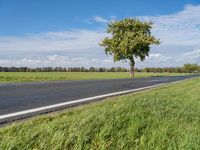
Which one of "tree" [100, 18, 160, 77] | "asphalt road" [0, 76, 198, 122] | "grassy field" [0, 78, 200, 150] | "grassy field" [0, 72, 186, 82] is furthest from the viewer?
"tree" [100, 18, 160, 77]

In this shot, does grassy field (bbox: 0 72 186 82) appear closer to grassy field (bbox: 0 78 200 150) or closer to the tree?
the tree

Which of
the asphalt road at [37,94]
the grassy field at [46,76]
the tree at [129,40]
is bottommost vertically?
the grassy field at [46,76]

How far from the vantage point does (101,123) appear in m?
6.25

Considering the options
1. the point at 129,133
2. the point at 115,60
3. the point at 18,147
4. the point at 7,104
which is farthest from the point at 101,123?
the point at 115,60

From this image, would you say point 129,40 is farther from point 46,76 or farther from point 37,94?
point 37,94

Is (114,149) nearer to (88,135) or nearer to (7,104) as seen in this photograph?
(88,135)

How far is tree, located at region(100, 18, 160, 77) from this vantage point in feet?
162

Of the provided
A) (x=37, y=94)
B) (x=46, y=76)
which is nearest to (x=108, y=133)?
(x=37, y=94)

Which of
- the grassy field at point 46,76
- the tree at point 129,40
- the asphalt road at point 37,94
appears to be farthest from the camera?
the tree at point 129,40

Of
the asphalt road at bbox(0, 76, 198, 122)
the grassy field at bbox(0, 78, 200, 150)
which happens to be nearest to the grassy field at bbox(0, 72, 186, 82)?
the asphalt road at bbox(0, 76, 198, 122)

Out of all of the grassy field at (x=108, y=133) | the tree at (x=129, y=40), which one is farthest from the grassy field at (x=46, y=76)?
the grassy field at (x=108, y=133)

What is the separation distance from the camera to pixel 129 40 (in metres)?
49.4

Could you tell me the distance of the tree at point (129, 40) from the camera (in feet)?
162

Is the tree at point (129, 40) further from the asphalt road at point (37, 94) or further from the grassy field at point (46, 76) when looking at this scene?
the asphalt road at point (37, 94)
